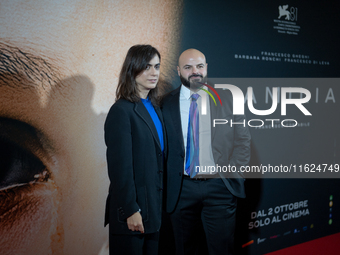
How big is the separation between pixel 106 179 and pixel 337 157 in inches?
117

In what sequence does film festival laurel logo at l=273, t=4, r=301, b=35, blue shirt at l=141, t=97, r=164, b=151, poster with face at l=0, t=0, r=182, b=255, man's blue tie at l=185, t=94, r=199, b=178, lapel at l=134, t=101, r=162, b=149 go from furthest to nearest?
film festival laurel logo at l=273, t=4, r=301, b=35 < man's blue tie at l=185, t=94, r=199, b=178 < poster with face at l=0, t=0, r=182, b=255 < blue shirt at l=141, t=97, r=164, b=151 < lapel at l=134, t=101, r=162, b=149

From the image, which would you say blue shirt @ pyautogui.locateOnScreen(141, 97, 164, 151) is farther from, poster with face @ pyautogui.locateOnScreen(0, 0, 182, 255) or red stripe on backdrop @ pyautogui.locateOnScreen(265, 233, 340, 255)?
red stripe on backdrop @ pyautogui.locateOnScreen(265, 233, 340, 255)

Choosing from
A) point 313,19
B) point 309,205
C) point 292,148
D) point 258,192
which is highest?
point 313,19

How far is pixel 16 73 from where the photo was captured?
6.04ft

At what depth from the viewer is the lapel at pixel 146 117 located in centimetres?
157

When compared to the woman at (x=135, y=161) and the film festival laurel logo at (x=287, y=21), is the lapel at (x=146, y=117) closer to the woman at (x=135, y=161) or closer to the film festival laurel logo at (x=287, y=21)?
the woman at (x=135, y=161)

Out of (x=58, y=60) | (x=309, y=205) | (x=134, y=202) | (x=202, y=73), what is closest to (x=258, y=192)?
(x=309, y=205)

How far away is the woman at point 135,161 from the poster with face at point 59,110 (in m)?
0.58

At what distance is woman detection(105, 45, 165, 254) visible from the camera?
4.83 feet

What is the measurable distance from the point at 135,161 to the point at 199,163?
596mm

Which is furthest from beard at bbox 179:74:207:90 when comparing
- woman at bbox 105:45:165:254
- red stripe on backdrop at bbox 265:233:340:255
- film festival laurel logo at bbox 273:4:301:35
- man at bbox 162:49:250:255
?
red stripe on backdrop at bbox 265:233:340:255

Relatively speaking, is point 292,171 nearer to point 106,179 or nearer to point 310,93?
point 310,93

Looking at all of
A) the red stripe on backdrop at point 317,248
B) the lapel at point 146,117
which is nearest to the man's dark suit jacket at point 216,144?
the lapel at point 146,117

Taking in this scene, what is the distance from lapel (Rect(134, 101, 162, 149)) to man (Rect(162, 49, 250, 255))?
329 mm
